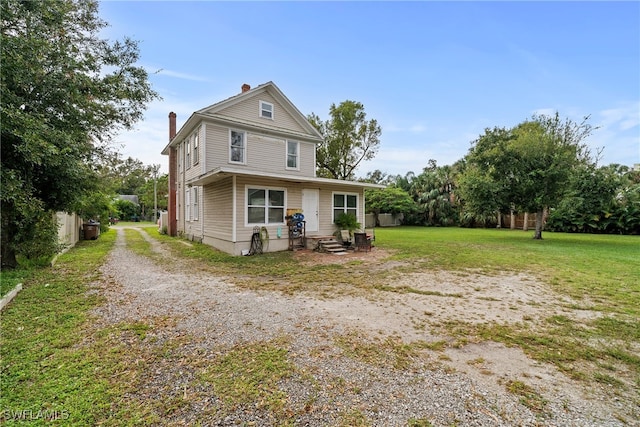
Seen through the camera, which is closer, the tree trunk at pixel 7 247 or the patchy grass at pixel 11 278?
the patchy grass at pixel 11 278

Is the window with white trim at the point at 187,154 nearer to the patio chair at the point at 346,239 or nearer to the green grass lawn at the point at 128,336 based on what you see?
the green grass lawn at the point at 128,336

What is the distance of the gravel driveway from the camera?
2.16 m

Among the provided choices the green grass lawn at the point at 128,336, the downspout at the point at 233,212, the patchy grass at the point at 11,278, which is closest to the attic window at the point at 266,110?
the downspout at the point at 233,212

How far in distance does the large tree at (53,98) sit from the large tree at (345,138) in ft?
56.5

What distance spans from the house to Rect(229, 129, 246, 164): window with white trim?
0.13 feet

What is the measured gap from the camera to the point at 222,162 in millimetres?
11961

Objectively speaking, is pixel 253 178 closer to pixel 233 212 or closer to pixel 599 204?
pixel 233 212

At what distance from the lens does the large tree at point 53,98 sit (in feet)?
17.2

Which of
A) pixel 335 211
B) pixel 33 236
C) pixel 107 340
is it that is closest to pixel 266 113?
pixel 335 211

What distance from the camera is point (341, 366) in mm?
2859

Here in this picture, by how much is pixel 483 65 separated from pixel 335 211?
9588 mm

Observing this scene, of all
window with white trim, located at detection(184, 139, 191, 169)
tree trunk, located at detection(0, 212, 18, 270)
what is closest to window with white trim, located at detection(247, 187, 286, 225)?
window with white trim, located at detection(184, 139, 191, 169)

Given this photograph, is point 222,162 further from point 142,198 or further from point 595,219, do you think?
point 142,198

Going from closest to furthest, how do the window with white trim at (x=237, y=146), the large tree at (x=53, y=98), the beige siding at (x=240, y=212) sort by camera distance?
the large tree at (x=53, y=98) < the beige siding at (x=240, y=212) < the window with white trim at (x=237, y=146)
